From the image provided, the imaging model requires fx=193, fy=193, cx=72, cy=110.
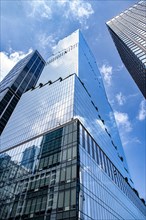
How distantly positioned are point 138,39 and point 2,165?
7636 centimetres

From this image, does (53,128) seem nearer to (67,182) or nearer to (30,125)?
(30,125)

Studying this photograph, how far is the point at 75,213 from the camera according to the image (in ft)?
85.0

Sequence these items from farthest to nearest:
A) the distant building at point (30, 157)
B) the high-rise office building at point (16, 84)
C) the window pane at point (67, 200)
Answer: the high-rise office building at point (16, 84), the distant building at point (30, 157), the window pane at point (67, 200)

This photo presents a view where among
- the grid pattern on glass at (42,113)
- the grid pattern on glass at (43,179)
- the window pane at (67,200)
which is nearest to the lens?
the window pane at (67,200)

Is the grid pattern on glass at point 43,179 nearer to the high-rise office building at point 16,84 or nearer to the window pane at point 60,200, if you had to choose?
the window pane at point 60,200

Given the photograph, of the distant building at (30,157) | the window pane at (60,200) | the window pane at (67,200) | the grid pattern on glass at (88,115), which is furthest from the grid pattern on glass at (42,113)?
the window pane at (67,200)

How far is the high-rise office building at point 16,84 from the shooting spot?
9581 centimetres

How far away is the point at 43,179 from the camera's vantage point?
3347 cm

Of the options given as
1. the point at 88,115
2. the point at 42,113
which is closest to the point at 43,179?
the point at 42,113

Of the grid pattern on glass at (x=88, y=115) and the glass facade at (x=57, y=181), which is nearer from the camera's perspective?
the glass facade at (x=57, y=181)

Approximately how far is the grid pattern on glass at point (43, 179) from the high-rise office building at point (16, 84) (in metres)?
50.3

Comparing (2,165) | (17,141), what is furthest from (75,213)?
(17,141)

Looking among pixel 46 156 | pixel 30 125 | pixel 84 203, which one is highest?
pixel 30 125

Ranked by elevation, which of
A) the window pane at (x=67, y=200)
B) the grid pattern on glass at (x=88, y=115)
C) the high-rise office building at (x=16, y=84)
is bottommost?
the window pane at (x=67, y=200)
